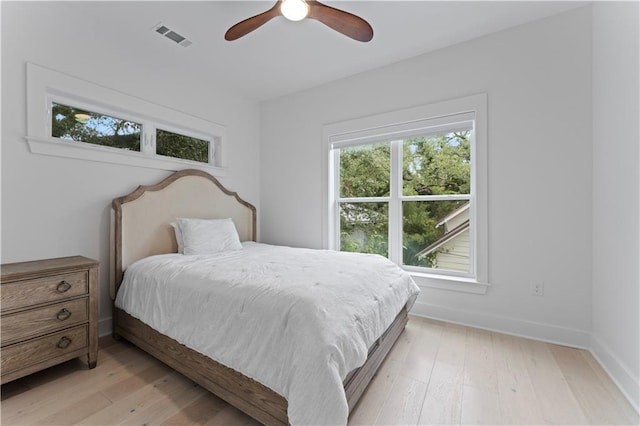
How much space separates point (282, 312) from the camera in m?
1.30

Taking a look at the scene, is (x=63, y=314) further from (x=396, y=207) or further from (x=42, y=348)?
(x=396, y=207)

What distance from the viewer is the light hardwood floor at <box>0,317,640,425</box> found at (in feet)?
4.53

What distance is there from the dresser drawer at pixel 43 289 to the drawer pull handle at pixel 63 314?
0.08 meters

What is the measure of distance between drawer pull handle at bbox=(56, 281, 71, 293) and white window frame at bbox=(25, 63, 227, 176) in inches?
39.8

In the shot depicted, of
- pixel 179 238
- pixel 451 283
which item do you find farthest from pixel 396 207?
pixel 179 238

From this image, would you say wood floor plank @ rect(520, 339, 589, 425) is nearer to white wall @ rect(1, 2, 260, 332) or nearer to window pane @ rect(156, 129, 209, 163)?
white wall @ rect(1, 2, 260, 332)

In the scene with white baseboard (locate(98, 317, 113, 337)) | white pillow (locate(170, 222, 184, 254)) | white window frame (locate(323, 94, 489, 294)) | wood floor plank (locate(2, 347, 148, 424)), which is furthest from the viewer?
white pillow (locate(170, 222, 184, 254))

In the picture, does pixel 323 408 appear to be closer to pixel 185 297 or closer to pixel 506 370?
pixel 185 297

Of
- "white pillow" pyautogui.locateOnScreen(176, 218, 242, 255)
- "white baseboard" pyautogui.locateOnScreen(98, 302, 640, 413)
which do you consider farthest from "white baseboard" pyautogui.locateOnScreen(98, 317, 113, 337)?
"white pillow" pyautogui.locateOnScreen(176, 218, 242, 255)

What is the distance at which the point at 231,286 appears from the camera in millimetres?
1573

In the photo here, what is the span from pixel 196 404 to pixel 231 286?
0.66m

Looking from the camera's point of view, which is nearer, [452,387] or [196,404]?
[196,404]

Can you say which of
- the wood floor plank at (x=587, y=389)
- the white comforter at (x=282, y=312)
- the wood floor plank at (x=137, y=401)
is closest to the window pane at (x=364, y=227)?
the white comforter at (x=282, y=312)

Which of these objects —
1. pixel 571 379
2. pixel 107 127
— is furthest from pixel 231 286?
pixel 571 379
